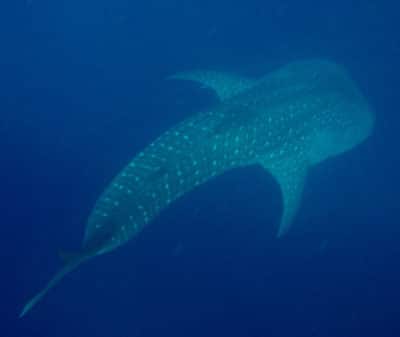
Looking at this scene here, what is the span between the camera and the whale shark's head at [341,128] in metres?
6.57

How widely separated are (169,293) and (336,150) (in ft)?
12.0

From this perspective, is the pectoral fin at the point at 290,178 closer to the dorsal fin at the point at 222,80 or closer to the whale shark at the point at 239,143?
the whale shark at the point at 239,143

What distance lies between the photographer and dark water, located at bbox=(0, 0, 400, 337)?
6988 millimetres

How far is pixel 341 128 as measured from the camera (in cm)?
686

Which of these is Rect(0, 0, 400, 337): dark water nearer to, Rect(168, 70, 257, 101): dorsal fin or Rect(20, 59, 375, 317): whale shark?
Rect(168, 70, 257, 101): dorsal fin

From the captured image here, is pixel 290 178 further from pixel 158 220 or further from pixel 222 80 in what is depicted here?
pixel 158 220

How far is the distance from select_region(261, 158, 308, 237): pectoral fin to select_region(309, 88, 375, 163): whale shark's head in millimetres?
376

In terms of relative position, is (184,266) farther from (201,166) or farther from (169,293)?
(201,166)

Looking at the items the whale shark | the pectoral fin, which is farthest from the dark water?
the whale shark

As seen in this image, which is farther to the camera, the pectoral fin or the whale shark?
the pectoral fin

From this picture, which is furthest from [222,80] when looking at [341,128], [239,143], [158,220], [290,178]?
[158,220]

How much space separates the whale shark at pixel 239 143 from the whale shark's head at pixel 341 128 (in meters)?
0.02

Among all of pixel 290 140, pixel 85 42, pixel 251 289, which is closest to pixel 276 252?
pixel 251 289

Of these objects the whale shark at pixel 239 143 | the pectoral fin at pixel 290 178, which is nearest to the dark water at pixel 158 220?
the pectoral fin at pixel 290 178
